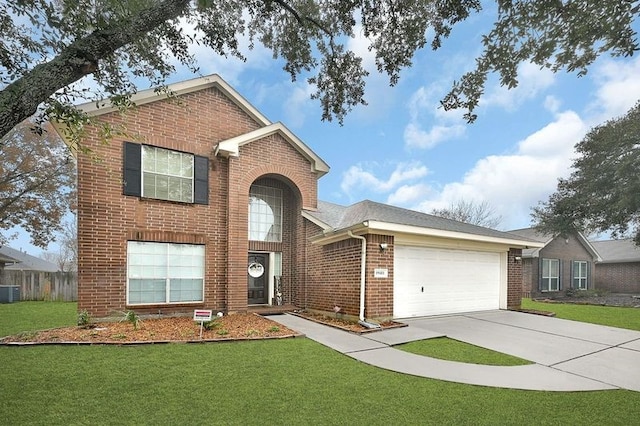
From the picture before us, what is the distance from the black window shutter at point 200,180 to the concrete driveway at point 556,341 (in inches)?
284

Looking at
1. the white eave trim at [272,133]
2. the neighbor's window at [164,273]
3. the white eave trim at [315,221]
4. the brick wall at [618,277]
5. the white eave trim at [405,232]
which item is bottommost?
the brick wall at [618,277]

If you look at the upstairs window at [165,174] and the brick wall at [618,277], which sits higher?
the upstairs window at [165,174]

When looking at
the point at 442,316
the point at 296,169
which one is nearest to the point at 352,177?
the point at 296,169

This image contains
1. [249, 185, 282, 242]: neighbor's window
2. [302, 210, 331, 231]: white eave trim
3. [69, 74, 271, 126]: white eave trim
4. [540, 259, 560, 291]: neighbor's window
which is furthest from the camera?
[540, 259, 560, 291]: neighbor's window

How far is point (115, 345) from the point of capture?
643 centimetres

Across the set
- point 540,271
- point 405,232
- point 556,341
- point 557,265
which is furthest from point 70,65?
point 557,265

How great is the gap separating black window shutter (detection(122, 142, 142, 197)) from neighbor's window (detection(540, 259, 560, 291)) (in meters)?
23.1

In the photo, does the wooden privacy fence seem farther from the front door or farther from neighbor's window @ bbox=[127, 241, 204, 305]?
the front door

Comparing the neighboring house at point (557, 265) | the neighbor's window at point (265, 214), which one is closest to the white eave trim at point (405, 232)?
the neighbor's window at point (265, 214)

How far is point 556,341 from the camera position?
7262mm

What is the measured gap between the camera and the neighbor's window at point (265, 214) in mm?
12211

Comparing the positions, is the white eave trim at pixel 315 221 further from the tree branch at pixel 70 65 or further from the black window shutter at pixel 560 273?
the black window shutter at pixel 560 273

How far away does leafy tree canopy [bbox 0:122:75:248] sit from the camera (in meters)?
20.0

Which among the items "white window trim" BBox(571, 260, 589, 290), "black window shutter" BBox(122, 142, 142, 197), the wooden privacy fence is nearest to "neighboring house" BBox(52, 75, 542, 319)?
"black window shutter" BBox(122, 142, 142, 197)
